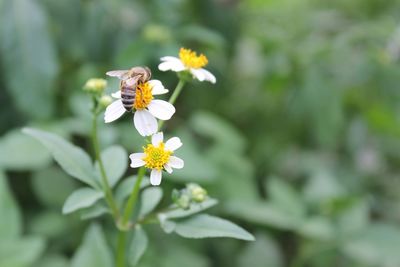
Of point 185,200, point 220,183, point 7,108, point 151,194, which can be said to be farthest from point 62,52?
point 185,200

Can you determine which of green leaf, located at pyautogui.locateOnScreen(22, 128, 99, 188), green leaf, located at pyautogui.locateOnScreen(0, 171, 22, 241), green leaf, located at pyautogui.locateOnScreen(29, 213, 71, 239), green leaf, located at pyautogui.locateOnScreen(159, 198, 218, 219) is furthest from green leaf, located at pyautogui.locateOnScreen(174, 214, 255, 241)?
green leaf, located at pyautogui.locateOnScreen(29, 213, 71, 239)

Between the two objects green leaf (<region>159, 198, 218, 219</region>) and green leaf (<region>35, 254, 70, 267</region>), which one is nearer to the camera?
green leaf (<region>159, 198, 218, 219</region>)

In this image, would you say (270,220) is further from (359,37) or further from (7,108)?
(7,108)

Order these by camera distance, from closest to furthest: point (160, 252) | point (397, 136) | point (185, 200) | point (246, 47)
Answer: point (185, 200) < point (160, 252) < point (397, 136) < point (246, 47)

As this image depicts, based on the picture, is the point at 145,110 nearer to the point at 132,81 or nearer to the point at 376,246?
the point at 132,81

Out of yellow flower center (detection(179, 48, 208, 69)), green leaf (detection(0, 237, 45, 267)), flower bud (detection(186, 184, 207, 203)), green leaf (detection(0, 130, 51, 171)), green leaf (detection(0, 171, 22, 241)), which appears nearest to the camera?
flower bud (detection(186, 184, 207, 203))

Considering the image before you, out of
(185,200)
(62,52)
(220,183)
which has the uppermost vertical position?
(62,52)

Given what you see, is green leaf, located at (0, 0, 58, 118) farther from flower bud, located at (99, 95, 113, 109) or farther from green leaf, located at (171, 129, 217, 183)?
flower bud, located at (99, 95, 113, 109)
